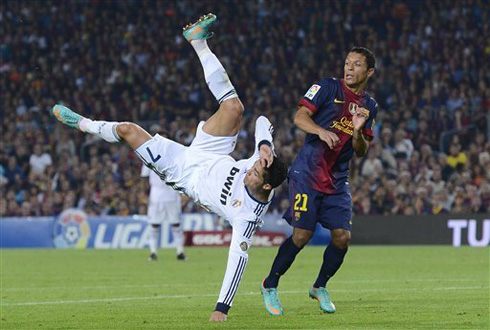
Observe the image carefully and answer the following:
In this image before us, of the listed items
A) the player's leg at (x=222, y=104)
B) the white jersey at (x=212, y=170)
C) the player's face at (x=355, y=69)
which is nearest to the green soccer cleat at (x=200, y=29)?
the player's leg at (x=222, y=104)

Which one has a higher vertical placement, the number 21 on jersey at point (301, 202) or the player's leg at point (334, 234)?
the number 21 on jersey at point (301, 202)

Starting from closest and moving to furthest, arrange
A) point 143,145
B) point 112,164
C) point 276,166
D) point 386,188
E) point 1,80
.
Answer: point 276,166, point 143,145, point 386,188, point 112,164, point 1,80

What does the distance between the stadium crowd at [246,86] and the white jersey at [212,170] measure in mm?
15245

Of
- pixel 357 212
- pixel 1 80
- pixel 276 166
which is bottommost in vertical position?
pixel 357 212

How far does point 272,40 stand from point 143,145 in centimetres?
2254

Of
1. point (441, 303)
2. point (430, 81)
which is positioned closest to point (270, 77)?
point (430, 81)

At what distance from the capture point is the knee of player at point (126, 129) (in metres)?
10.5

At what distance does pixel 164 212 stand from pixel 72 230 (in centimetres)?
537

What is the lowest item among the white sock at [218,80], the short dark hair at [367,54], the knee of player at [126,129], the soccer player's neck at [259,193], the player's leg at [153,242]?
the player's leg at [153,242]

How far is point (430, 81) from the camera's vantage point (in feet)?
96.5

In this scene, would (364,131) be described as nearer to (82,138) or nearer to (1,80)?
(82,138)

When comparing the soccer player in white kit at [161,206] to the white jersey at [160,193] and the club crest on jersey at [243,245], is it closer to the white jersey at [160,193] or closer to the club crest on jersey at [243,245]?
the white jersey at [160,193]

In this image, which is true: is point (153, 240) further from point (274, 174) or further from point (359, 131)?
point (274, 174)

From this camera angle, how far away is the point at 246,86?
31547mm
